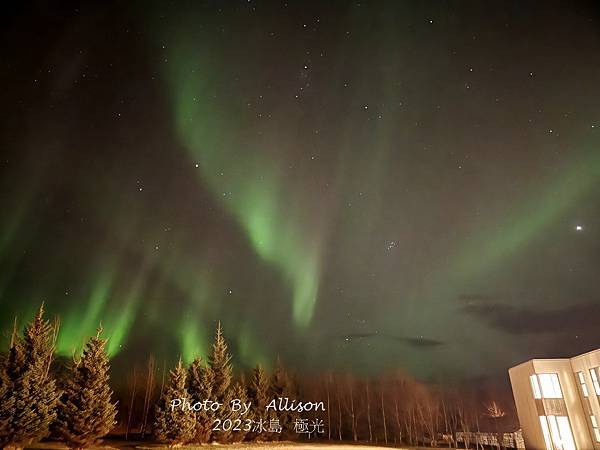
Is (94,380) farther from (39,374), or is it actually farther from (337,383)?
(337,383)

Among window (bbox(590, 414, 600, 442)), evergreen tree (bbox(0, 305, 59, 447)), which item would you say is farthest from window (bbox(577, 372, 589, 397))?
evergreen tree (bbox(0, 305, 59, 447))

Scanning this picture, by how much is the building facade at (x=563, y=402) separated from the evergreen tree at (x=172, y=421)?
87.8 feet

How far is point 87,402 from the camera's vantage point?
88.6ft

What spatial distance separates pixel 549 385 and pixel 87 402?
107 feet

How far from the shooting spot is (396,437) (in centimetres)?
7006

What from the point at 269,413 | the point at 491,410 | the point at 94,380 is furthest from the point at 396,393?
the point at 94,380

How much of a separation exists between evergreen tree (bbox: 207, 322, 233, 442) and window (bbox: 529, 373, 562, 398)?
26.4 m

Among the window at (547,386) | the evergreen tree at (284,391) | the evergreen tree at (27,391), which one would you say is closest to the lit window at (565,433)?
the window at (547,386)

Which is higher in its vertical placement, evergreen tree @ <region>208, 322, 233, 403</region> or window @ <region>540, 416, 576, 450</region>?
evergreen tree @ <region>208, 322, 233, 403</region>

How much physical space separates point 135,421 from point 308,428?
2429 cm

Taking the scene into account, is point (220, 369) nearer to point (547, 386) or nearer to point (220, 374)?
point (220, 374)

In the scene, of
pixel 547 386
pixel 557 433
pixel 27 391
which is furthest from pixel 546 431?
pixel 27 391

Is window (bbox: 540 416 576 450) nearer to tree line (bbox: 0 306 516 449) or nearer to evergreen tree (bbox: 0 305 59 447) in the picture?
tree line (bbox: 0 306 516 449)

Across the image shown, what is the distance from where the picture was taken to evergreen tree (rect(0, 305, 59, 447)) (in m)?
23.2
